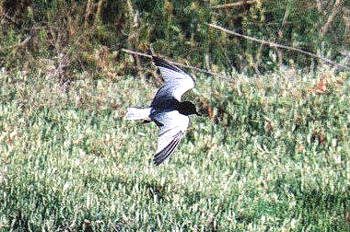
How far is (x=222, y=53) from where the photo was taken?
9.83 m

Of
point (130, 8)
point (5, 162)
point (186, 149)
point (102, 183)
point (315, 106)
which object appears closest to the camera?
point (102, 183)

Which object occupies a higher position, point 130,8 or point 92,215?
point 130,8

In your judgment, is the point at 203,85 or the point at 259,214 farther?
the point at 203,85

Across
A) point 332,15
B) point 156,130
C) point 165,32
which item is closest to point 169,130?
point 156,130

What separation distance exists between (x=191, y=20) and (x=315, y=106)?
8.90ft

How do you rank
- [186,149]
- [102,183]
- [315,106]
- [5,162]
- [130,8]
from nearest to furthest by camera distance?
[102,183]
[5,162]
[186,149]
[315,106]
[130,8]

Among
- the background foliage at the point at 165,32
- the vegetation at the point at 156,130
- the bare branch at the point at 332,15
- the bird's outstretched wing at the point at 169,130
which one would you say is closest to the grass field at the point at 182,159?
the vegetation at the point at 156,130

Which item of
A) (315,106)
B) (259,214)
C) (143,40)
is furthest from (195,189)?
(143,40)

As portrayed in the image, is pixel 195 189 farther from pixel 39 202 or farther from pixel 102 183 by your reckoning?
pixel 39 202

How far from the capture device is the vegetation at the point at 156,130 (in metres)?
5.41

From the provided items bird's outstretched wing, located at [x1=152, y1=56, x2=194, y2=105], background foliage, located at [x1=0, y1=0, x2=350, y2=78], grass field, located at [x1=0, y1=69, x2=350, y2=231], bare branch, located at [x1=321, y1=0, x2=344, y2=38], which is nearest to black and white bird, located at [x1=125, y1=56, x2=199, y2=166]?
bird's outstretched wing, located at [x1=152, y1=56, x2=194, y2=105]

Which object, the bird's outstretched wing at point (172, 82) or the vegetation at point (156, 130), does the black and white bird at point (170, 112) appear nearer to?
the bird's outstretched wing at point (172, 82)

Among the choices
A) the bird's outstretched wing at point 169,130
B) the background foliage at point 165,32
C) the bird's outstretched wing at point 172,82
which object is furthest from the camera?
the background foliage at point 165,32

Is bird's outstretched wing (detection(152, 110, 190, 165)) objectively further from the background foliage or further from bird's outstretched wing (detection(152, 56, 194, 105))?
the background foliage
